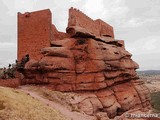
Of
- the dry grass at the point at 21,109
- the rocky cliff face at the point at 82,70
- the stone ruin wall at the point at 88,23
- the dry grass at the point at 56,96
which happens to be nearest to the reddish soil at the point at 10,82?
the dry grass at the point at 56,96

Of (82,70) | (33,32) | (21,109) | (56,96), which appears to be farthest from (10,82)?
(82,70)

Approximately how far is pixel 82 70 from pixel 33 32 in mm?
7271

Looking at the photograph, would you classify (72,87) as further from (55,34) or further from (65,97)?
(55,34)

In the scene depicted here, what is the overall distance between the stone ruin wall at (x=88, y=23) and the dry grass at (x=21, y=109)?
45.5ft

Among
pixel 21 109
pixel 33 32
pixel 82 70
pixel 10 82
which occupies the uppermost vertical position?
pixel 33 32

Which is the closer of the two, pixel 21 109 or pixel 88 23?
pixel 21 109

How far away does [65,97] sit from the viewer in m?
26.6

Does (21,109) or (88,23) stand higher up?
(88,23)

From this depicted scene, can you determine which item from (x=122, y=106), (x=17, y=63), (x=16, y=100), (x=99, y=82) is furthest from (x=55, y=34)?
(x=16, y=100)

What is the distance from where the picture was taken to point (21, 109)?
17.7m

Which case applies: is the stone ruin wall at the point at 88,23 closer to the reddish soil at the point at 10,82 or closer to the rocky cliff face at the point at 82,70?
the rocky cliff face at the point at 82,70

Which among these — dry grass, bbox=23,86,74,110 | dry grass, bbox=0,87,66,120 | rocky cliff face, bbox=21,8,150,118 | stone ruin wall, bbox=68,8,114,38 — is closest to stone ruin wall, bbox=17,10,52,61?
rocky cliff face, bbox=21,8,150,118

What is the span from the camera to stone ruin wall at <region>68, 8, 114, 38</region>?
104ft

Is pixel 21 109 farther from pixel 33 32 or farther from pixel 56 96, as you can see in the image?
pixel 33 32
